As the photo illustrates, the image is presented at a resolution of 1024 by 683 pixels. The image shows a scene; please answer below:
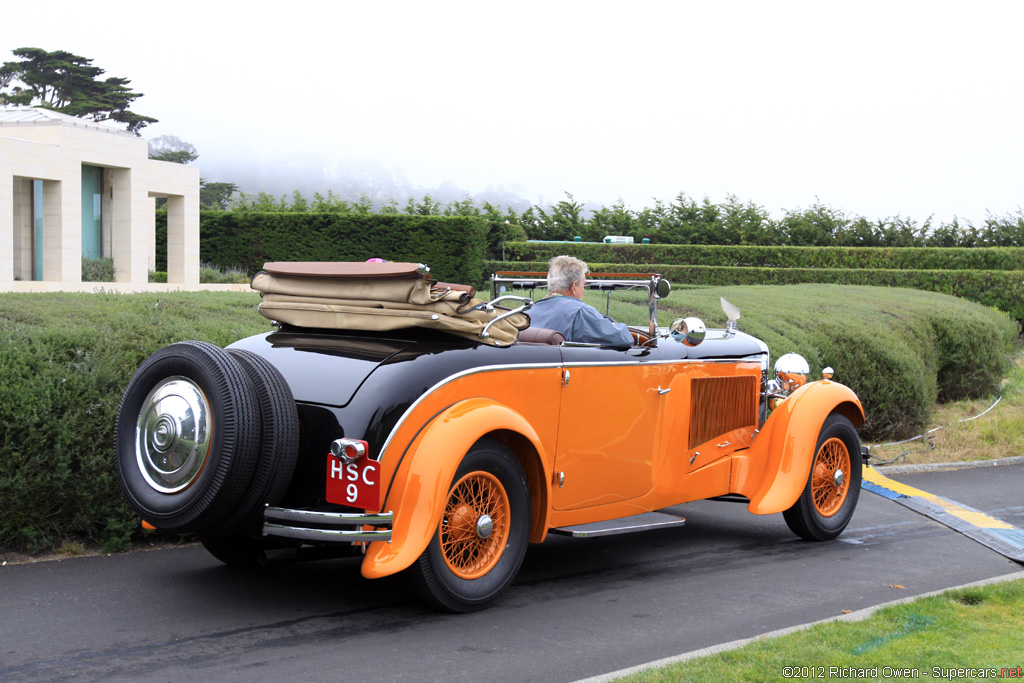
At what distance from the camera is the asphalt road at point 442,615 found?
144 inches

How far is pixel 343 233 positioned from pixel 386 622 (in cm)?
2541

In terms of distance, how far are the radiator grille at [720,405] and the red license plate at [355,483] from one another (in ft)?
7.78

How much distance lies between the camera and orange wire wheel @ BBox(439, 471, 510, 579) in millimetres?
4258

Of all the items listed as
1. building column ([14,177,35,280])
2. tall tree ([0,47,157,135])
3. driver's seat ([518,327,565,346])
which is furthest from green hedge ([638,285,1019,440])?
tall tree ([0,47,157,135])

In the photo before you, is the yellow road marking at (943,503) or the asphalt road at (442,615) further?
the yellow road marking at (943,503)

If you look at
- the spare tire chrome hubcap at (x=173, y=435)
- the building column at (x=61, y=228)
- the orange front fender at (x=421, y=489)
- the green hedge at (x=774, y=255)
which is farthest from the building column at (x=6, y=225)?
the orange front fender at (x=421, y=489)

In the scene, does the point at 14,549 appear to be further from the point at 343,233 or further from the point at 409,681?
the point at 343,233

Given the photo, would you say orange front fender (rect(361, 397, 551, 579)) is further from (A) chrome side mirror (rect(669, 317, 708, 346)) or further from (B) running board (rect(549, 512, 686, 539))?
(A) chrome side mirror (rect(669, 317, 708, 346))

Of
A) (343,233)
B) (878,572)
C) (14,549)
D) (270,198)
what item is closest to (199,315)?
(14,549)

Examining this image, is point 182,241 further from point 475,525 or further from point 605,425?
point 475,525

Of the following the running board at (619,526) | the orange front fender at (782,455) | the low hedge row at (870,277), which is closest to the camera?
the running board at (619,526)

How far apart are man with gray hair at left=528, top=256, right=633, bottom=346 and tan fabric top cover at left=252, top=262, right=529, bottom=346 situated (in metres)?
0.47

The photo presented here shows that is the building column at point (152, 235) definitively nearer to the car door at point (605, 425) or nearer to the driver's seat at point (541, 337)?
the driver's seat at point (541, 337)

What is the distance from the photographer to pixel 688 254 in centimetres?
2919
